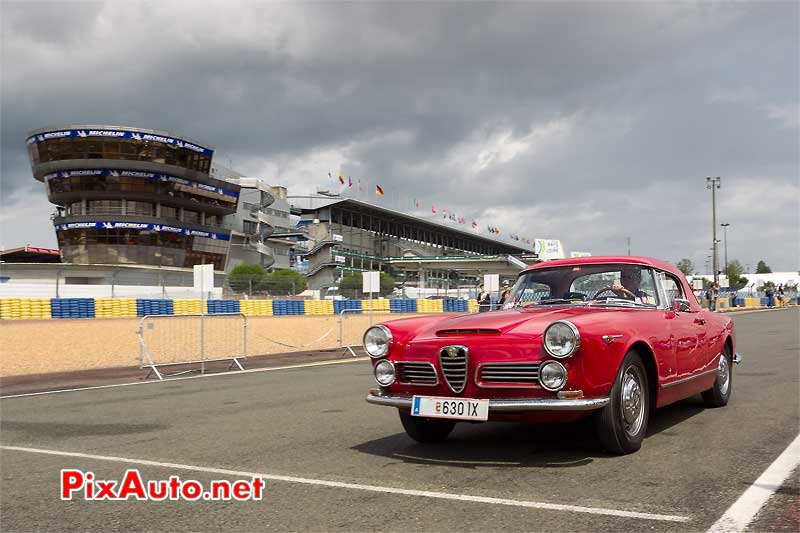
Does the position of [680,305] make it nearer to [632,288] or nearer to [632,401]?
[632,288]

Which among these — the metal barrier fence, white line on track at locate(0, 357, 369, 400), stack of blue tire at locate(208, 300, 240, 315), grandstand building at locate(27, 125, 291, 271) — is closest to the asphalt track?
white line on track at locate(0, 357, 369, 400)

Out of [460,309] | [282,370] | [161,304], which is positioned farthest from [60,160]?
[282,370]

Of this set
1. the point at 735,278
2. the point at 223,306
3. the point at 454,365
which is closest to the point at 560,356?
the point at 454,365

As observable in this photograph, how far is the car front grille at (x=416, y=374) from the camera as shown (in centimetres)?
528

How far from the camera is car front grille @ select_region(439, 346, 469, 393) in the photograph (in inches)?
201

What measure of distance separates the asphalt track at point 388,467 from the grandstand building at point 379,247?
90823 mm

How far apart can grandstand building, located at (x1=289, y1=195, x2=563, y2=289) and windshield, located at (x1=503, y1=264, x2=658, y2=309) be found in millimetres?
91869

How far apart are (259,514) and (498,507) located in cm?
137

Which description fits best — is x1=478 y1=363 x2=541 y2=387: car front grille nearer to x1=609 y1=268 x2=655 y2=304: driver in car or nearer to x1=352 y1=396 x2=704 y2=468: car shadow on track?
x1=352 y1=396 x2=704 y2=468: car shadow on track

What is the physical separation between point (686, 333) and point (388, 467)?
3068 millimetres

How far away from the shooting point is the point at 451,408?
16.6 ft

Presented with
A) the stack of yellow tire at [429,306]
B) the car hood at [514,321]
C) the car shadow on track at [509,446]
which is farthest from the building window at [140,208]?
the car hood at [514,321]

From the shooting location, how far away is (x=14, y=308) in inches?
1502

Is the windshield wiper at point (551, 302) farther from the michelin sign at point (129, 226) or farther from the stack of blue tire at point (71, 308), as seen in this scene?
the michelin sign at point (129, 226)
